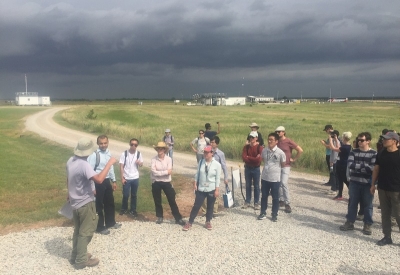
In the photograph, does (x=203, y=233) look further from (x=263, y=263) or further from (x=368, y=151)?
(x=368, y=151)

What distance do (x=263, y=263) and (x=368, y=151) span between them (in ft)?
10.0

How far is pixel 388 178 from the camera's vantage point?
21.9 ft

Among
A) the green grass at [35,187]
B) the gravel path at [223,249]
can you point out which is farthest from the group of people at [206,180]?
the green grass at [35,187]

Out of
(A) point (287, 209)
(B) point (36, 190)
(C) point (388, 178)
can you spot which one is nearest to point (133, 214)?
(A) point (287, 209)

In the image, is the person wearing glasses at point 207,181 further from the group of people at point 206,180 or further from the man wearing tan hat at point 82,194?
the man wearing tan hat at point 82,194

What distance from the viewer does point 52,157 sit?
740 inches

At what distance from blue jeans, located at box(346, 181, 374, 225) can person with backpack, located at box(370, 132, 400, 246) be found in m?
0.47

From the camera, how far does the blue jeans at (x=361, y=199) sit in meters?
7.37

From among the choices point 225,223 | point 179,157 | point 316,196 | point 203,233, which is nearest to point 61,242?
point 203,233

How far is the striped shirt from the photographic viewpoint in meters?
7.27

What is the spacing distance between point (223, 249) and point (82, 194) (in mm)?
2473

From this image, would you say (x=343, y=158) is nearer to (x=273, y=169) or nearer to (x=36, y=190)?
(x=273, y=169)

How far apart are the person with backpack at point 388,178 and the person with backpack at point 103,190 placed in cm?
477

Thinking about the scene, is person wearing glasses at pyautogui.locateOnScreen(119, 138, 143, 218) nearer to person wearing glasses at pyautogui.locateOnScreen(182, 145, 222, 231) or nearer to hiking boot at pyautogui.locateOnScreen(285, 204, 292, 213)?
person wearing glasses at pyautogui.locateOnScreen(182, 145, 222, 231)
